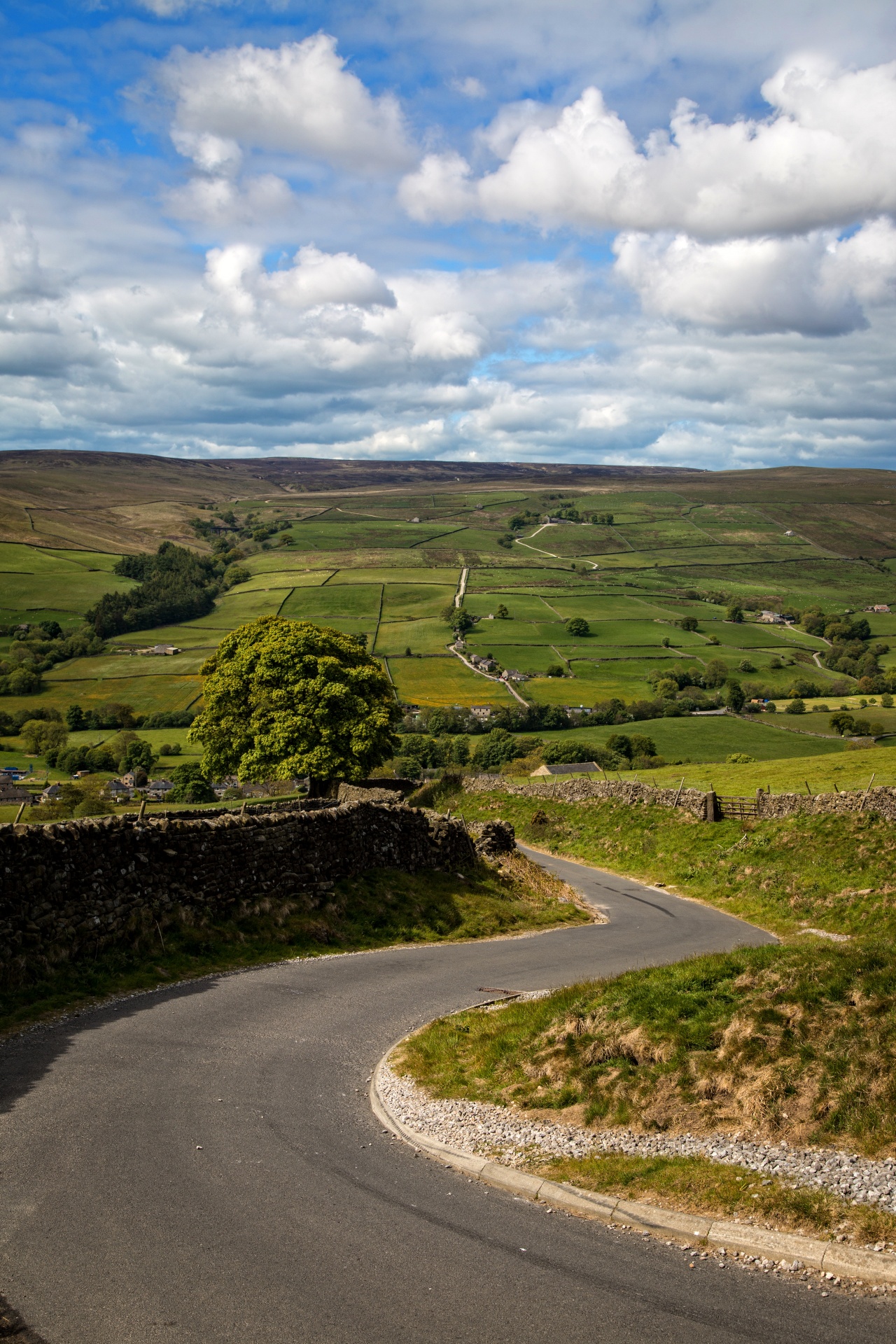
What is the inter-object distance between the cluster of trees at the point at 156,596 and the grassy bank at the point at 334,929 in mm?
135067

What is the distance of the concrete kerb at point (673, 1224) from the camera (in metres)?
7.20

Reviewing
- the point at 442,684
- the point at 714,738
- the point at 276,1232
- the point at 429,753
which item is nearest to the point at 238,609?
the point at 442,684

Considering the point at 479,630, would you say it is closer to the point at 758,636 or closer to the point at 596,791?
the point at 758,636

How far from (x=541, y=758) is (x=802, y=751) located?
22.9 m

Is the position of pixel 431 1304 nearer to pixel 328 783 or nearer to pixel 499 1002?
pixel 499 1002

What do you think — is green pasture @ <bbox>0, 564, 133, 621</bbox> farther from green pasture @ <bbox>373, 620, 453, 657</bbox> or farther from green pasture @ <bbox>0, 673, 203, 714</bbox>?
green pasture @ <bbox>373, 620, 453, 657</bbox>

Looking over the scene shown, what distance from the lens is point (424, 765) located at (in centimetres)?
8888

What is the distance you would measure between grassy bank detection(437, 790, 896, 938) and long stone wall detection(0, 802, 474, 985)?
12.6m

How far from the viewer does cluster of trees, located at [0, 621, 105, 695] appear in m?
118

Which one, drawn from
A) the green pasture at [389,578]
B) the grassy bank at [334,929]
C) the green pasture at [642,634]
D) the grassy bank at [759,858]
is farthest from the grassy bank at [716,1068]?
the green pasture at [389,578]

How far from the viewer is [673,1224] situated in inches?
319

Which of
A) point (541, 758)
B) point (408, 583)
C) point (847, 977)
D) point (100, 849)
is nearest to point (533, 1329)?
point (847, 977)

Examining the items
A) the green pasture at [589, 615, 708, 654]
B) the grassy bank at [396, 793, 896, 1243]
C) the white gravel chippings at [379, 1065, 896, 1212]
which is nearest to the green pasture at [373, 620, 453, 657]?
the green pasture at [589, 615, 708, 654]

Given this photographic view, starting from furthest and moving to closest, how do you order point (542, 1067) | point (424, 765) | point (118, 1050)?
1. point (424, 765)
2. point (118, 1050)
3. point (542, 1067)
